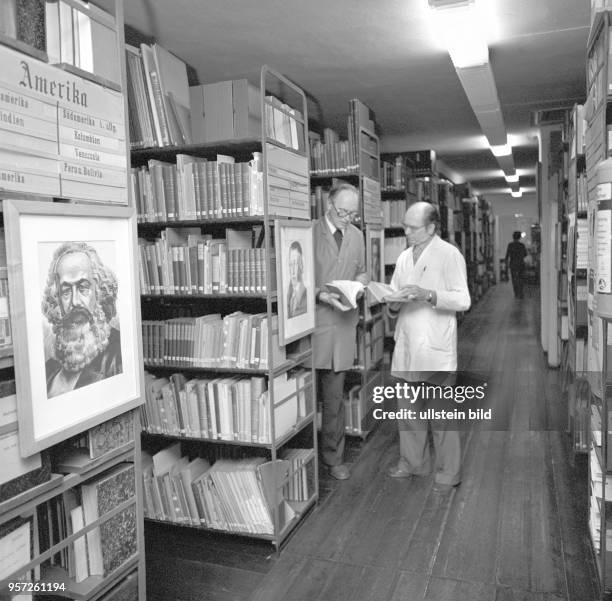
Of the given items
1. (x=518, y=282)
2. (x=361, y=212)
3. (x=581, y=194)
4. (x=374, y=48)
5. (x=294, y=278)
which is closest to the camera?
(x=294, y=278)

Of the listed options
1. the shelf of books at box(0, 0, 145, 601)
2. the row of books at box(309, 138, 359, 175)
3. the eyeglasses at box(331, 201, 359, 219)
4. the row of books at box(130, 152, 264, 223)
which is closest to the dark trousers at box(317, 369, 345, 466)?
the eyeglasses at box(331, 201, 359, 219)

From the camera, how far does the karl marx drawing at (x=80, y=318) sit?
4.54 feet

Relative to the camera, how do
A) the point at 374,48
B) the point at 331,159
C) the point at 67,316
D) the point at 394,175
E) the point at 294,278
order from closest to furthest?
1. the point at 67,316
2. the point at 294,278
3. the point at 374,48
4. the point at 331,159
5. the point at 394,175

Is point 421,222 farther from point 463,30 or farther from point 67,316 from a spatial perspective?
point 67,316

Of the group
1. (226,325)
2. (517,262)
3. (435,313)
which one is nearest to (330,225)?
(435,313)

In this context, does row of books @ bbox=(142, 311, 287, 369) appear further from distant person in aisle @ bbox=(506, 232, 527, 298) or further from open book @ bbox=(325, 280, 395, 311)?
distant person in aisle @ bbox=(506, 232, 527, 298)

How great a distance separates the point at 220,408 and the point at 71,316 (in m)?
1.41

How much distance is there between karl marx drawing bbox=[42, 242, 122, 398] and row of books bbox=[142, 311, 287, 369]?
1.11 metres

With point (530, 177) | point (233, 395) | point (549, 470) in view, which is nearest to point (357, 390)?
point (549, 470)

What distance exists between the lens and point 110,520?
5.34ft

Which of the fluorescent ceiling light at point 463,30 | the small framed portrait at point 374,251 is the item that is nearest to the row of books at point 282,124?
the fluorescent ceiling light at point 463,30

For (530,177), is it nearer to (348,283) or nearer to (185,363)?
(348,283)

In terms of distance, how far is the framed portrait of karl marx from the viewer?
129 centimetres

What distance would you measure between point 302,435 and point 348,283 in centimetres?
90
